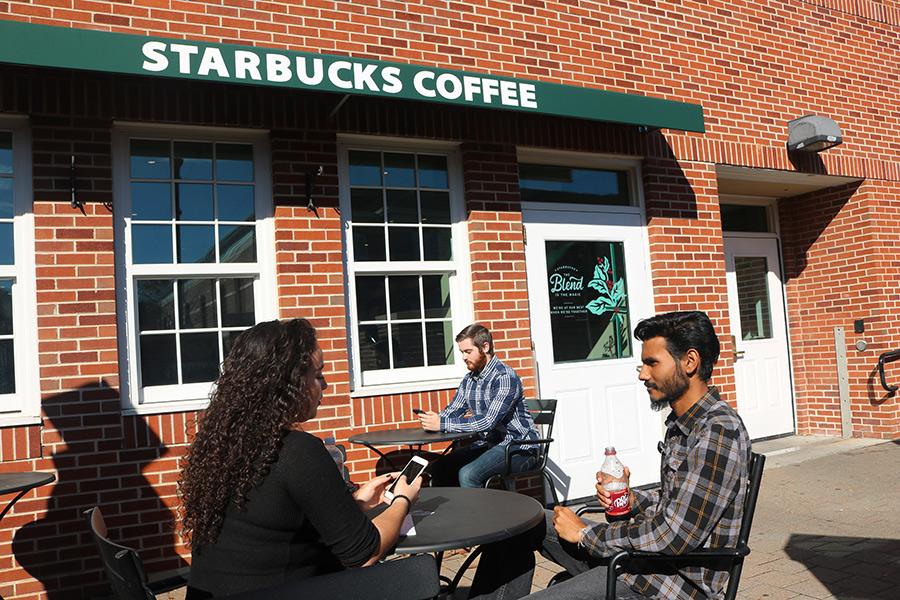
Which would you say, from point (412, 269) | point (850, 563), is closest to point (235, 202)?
point (412, 269)

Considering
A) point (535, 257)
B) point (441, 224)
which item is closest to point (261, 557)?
point (441, 224)

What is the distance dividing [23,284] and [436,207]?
288cm

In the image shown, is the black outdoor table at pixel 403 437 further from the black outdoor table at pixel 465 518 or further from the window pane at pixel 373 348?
the black outdoor table at pixel 465 518

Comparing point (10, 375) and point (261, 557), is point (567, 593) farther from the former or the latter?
point (10, 375)

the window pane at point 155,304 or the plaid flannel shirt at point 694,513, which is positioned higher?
the window pane at point 155,304

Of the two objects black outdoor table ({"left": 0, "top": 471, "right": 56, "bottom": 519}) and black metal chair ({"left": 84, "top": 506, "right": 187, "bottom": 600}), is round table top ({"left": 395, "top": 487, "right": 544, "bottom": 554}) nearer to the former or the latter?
black metal chair ({"left": 84, "top": 506, "right": 187, "bottom": 600})

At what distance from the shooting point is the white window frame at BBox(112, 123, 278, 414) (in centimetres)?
493

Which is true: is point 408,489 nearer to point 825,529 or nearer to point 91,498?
point 91,498

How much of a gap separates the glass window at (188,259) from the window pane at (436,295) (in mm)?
1285

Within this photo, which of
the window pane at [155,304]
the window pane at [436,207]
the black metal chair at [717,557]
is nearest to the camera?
the black metal chair at [717,557]

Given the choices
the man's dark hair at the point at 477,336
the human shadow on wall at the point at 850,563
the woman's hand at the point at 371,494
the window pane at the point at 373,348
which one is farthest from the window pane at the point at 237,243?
the human shadow on wall at the point at 850,563

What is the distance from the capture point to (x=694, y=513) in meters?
2.36

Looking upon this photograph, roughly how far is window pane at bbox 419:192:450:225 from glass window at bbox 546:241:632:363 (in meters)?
1.02

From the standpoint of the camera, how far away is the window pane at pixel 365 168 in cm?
576
